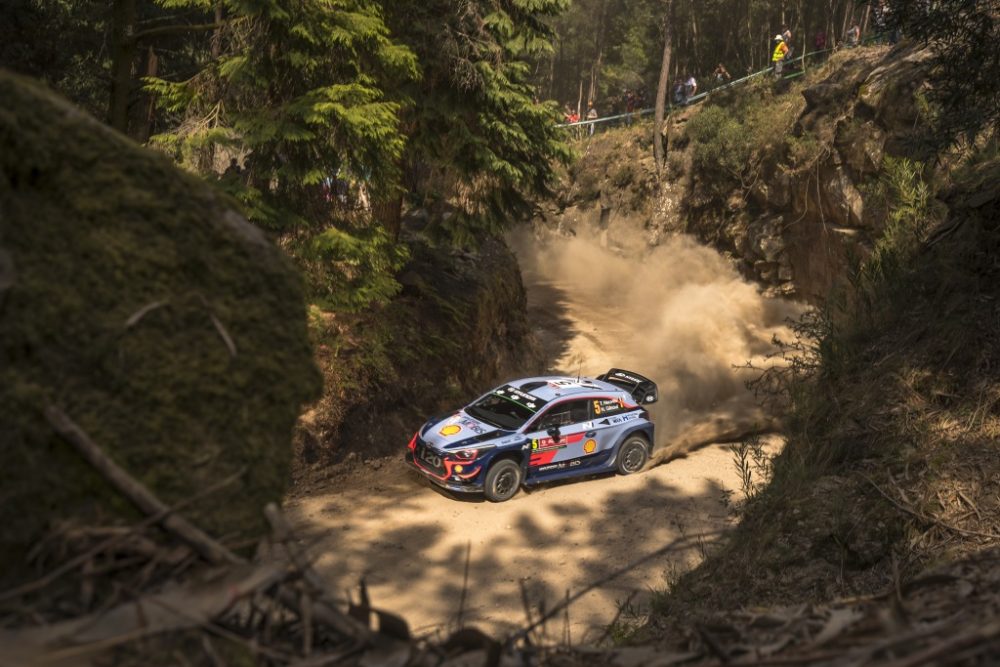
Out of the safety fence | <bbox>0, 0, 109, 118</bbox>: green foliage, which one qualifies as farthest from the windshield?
the safety fence

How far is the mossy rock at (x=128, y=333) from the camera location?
251 centimetres

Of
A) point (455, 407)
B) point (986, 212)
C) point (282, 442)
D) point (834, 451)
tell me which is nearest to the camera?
point (282, 442)

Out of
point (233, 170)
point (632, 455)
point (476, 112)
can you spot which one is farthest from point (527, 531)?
point (476, 112)

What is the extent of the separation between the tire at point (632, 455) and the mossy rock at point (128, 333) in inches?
469

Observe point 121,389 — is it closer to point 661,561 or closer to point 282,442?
point 282,442

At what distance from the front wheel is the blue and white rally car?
2 cm

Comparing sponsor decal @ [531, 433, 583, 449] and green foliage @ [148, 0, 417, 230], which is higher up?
green foliage @ [148, 0, 417, 230]

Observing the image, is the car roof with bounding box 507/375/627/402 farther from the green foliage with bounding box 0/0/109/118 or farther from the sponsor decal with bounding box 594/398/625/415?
the green foliage with bounding box 0/0/109/118

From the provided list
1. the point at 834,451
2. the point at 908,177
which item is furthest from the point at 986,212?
the point at 834,451

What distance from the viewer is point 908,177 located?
34.1ft

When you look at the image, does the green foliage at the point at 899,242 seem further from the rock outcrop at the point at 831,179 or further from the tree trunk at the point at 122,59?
the tree trunk at the point at 122,59

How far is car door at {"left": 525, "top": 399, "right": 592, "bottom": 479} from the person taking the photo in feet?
43.5

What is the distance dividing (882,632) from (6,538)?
265cm

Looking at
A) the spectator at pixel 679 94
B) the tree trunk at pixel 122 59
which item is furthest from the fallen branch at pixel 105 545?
the spectator at pixel 679 94
